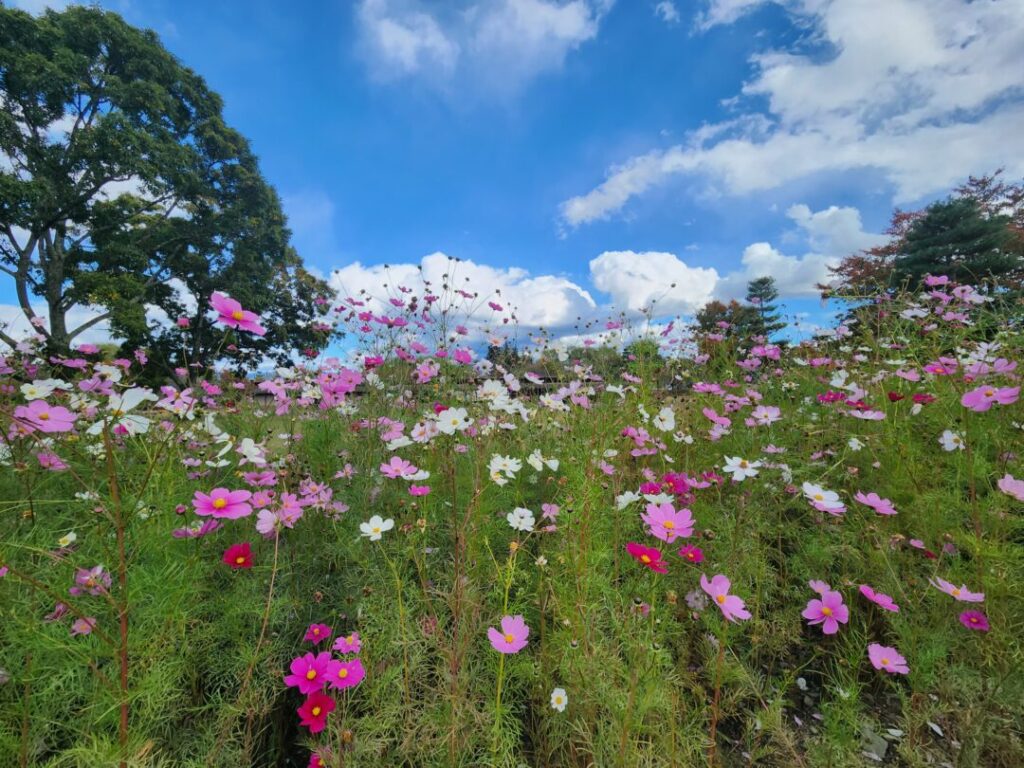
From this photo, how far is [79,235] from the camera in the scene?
39.1ft

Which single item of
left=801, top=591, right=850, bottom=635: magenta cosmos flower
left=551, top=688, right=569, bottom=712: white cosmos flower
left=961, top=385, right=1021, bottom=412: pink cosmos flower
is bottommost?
left=801, top=591, right=850, bottom=635: magenta cosmos flower

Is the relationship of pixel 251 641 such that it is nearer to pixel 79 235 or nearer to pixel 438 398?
pixel 438 398

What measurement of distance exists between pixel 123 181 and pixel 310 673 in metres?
16.2

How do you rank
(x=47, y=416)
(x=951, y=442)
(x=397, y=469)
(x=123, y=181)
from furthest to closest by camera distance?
1. (x=123, y=181)
2. (x=951, y=442)
3. (x=397, y=469)
4. (x=47, y=416)

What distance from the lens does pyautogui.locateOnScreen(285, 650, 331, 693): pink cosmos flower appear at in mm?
947

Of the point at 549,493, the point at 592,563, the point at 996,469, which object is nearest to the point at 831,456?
the point at 996,469

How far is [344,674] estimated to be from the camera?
944 millimetres

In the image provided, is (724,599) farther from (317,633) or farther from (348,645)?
(317,633)

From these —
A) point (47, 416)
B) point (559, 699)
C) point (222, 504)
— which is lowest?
point (559, 699)

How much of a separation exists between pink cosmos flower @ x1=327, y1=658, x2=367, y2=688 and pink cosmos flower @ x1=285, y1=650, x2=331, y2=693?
18 mm

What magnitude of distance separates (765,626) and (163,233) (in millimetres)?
16754

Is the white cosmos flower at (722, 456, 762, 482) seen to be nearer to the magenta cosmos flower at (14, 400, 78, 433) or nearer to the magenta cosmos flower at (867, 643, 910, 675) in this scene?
the magenta cosmos flower at (867, 643, 910, 675)

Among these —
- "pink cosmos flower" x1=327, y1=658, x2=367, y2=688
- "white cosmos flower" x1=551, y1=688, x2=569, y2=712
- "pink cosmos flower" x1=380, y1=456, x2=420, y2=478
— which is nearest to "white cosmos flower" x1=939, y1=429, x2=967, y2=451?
"white cosmos flower" x1=551, y1=688, x2=569, y2=712

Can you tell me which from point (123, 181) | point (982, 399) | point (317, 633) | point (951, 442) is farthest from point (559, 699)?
point (123, 181)
